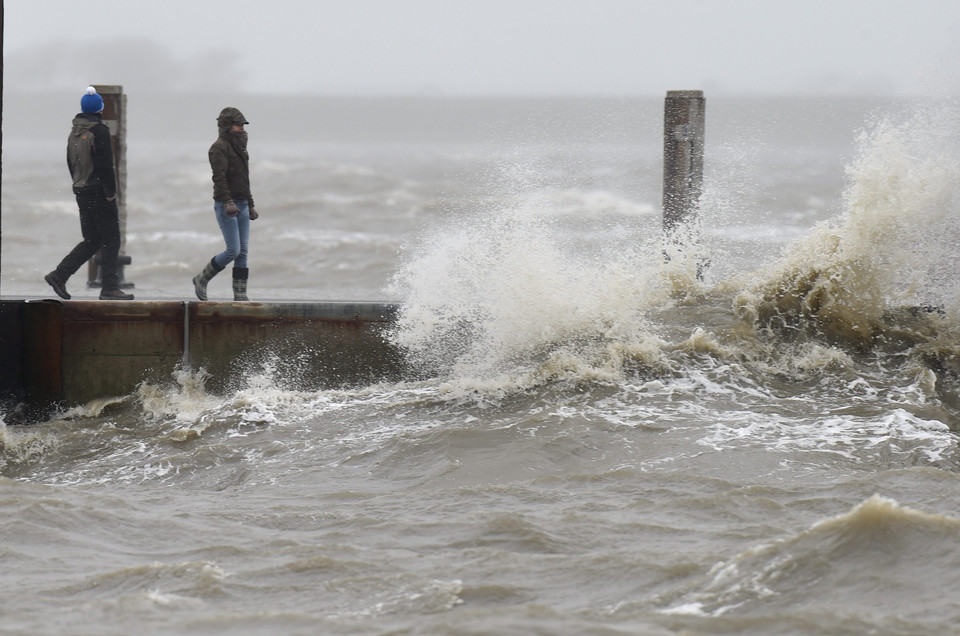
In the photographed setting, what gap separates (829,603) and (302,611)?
203cm

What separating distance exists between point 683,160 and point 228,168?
12.1 feet

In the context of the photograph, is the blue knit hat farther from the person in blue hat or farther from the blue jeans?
the blue jeans

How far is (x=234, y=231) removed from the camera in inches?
331

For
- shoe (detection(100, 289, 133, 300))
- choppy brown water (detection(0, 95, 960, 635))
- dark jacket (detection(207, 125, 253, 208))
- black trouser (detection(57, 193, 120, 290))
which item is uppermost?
dark jacket (detection(207, 125, 253, 208))

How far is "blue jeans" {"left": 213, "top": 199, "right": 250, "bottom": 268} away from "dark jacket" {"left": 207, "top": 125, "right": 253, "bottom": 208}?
0.08 m

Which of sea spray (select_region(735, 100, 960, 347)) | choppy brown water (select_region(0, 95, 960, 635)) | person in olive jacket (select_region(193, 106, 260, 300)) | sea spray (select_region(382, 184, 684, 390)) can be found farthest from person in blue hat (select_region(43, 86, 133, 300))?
sea spray (select_region(735, 100, 960, 347))

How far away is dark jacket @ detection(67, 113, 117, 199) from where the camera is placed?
8594 millimetres

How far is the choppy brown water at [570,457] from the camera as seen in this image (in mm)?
4438

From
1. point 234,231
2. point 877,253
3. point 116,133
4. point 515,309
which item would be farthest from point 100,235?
point 877,253

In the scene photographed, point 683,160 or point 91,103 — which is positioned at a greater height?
point 91,103

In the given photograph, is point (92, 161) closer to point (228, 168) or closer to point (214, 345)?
point (228, 168)

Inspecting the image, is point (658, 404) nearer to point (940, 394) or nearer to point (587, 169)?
point (940, 394)

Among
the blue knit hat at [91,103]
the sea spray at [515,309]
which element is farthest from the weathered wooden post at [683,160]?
the blue knit hat at [91,103]

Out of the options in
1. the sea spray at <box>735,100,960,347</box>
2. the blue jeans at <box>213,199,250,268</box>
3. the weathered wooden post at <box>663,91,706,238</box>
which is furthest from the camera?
the weathered wooden post at <box>663,91,706,238</box>
